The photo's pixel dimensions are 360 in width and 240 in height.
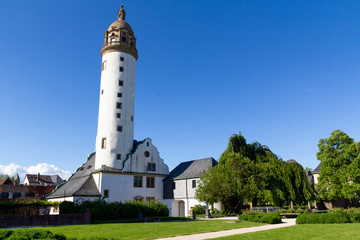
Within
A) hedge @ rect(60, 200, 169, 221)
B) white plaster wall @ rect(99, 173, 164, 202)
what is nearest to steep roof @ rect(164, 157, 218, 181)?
white plaster wall @ rect(99, 173, 164, 202)

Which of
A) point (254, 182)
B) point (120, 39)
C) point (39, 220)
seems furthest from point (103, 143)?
point (254, 182)

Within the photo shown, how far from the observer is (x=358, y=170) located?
35.4 metres

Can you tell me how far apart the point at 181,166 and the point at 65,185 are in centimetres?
1832

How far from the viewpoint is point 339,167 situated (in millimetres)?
38562

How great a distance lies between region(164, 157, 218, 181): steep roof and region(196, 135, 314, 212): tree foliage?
513cm

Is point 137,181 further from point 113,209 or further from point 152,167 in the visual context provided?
point 113,209

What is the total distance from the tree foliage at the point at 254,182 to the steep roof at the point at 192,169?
16.8 feet

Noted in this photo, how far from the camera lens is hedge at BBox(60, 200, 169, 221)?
2838cm

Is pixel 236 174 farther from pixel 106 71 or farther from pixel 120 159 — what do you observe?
pixel 106 71

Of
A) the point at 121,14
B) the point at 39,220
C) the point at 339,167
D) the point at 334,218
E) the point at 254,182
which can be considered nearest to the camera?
the point at 334,218

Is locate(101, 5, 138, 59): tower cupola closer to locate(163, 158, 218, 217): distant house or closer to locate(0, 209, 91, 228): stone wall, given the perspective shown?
locate(163, 158, 218, 217): distant house

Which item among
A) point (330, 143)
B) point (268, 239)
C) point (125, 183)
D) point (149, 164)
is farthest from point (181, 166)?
point (268, 239)

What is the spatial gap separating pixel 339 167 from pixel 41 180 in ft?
323

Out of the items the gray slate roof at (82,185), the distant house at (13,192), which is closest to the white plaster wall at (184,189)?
the gray slate roof at (82,185)
